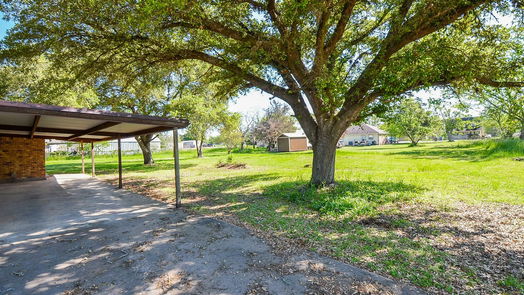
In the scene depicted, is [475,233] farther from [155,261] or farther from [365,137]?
[365,137]

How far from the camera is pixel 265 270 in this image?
339 cm

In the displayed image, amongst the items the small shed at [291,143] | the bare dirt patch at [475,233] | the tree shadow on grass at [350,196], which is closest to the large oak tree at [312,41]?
the tree shadow on grass at [350,196]

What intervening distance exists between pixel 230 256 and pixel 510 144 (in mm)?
21206

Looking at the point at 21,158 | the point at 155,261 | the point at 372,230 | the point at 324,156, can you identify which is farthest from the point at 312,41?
the point at 21,158

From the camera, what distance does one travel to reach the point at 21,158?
1345cm

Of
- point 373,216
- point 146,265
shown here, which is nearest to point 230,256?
point 146,265

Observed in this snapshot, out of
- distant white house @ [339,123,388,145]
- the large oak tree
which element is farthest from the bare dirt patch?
distant white house @ [339,123,388,145]

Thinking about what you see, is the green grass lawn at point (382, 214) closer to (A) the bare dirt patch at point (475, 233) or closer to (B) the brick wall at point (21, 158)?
(A) the bare dirt patch at point (475, 233)

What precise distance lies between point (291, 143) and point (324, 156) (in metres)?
Answer: 26.4

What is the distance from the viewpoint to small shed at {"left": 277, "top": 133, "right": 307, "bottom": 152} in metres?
34.1

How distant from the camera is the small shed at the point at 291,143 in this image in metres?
34.1

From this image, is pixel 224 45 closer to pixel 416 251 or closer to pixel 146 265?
Result: pixel 146 265

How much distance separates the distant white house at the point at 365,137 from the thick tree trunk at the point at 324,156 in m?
45.9

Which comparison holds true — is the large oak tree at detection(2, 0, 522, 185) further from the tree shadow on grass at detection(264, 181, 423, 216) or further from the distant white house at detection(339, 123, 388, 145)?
the distant white house at detection(339, 123, 388, 145)
